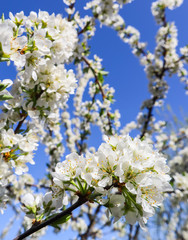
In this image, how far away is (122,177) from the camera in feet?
3.02

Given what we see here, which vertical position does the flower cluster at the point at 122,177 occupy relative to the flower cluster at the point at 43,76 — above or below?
below

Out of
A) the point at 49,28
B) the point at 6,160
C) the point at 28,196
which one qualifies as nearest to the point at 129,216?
the point at 28,196

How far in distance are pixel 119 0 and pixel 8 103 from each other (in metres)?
2.72

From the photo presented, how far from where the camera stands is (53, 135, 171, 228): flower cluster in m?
0.93

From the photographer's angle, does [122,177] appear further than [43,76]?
No

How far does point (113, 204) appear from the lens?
0.99 m

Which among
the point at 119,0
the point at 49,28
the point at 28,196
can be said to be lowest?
the point at 28,196

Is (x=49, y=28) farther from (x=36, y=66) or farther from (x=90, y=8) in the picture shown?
(x=90, y=8)

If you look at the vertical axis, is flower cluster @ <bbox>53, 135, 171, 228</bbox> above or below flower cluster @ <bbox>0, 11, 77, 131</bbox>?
below

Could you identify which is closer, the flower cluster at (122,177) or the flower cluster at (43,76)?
the flower cluster at (122,177)

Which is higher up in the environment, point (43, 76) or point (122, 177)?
point (43, 76)

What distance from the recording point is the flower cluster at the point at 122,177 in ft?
3.04

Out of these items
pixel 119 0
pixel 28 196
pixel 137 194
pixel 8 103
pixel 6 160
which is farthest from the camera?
pixel 119 0

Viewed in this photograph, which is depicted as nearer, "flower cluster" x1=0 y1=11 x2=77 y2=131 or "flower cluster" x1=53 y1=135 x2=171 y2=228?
"flower cluster" x1=53 y1=135 x2=171 y2=228
